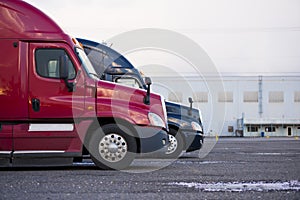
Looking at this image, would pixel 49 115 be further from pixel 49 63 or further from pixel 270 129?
pixel 270 129

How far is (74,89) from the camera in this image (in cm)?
958

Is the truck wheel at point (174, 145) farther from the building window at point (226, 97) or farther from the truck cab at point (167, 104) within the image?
the building window at point (226, 97)

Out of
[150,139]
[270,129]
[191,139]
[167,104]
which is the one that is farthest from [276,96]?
[150,139]

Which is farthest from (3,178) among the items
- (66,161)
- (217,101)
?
(217,101)

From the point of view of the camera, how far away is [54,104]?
955 centimetres

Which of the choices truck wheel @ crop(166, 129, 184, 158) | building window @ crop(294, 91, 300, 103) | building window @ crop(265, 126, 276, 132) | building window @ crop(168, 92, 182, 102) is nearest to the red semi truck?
truck wheel @ crop(166, 129, 184, 158)

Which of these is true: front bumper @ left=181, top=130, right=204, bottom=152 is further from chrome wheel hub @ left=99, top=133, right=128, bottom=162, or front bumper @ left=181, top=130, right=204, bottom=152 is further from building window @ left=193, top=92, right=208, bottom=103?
building window @ left=193, top=92, right=208, bottom=103

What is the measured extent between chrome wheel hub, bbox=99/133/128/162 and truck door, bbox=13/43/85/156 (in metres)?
0.43

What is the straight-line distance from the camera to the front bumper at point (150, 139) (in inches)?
391

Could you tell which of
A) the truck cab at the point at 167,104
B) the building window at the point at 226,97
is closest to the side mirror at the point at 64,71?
the truck cab at the point at 167,104

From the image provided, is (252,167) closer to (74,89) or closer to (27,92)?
(74,89)

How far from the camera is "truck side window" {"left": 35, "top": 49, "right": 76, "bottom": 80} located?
967 cm

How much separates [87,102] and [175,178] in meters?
2.27

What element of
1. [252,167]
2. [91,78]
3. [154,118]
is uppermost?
[91,78]
